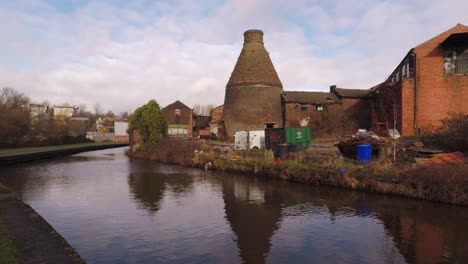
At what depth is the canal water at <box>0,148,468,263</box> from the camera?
26.2 feet

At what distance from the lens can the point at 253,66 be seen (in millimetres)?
38312

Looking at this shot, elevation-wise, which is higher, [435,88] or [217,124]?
[435,88]

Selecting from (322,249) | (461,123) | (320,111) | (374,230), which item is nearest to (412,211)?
(374,230)

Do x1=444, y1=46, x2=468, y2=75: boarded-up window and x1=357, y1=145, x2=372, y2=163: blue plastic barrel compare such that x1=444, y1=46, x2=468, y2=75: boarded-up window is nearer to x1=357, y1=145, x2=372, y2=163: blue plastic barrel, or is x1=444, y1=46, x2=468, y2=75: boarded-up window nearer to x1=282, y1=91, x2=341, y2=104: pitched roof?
x1=282, y1=91, x2=341, y2=104: pitched roof

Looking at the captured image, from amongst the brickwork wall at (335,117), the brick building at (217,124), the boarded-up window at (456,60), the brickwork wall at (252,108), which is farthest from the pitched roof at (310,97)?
the boarded-up window at (456,60)

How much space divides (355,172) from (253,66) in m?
24.8

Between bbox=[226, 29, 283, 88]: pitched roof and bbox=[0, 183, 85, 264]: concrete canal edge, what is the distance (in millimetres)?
29804

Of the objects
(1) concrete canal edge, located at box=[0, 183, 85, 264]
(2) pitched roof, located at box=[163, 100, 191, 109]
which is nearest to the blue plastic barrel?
(1) concrete canal edge, located at box=[0, 183, 85, 264]

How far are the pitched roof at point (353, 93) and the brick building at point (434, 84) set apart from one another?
10.9 m

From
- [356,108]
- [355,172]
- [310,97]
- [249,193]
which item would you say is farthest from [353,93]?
[249,193]

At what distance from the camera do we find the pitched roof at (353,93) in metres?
39.3

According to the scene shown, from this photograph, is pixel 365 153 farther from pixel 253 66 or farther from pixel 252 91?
pixel 253 66

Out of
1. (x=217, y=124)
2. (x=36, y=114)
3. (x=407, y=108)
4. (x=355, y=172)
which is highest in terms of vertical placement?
(x=36, y=114)

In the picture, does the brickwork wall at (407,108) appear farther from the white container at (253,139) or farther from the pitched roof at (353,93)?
the pitched roof at (353,93)
